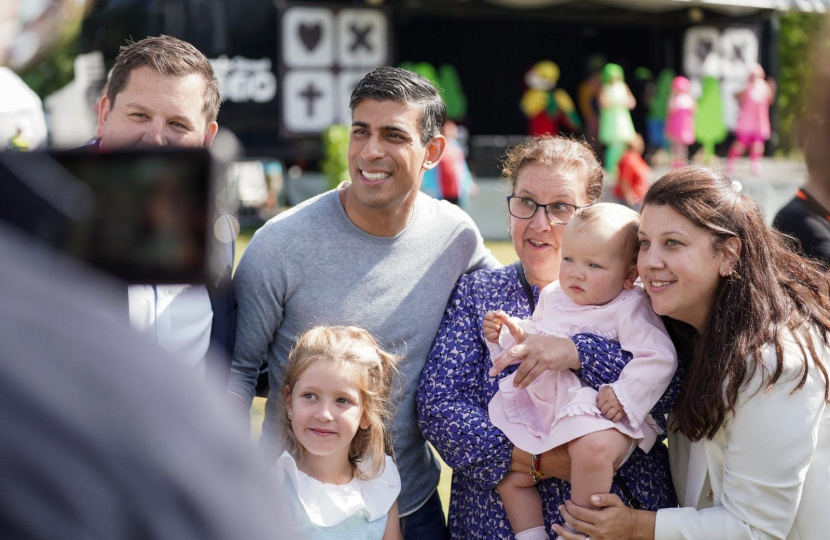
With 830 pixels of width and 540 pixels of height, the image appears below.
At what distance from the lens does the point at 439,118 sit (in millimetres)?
3336

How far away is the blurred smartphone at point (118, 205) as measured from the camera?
0.59 meters

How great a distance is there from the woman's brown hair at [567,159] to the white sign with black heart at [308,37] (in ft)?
42.2

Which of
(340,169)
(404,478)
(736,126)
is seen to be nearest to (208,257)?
(404,478)

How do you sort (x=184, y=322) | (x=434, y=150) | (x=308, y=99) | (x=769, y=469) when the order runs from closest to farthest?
(x=769, y=469) < (x=184, y=322) < (x=434, y=150) < (x=308, y=99)

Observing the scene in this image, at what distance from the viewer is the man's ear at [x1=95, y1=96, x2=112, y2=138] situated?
284cm

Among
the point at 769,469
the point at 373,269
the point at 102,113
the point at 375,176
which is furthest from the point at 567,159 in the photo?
the point at 102,113

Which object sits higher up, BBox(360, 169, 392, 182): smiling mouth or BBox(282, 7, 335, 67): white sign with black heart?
BBox(282, 7, 335, 67): white sign with black heart

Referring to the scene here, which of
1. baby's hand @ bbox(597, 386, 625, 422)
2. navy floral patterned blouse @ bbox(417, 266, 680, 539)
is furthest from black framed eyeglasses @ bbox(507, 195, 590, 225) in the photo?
baby's hand @ bbox(597, 386, 625, 422)

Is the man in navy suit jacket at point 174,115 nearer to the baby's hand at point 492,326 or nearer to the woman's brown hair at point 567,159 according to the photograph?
the baby's hand at point 492,326

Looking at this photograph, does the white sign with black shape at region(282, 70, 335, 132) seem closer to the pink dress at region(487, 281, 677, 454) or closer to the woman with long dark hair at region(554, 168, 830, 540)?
the pink dress at region(487, 281, 677, 454)

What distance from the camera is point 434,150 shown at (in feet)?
11.0

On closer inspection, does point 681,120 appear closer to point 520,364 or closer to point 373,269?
point 373,269

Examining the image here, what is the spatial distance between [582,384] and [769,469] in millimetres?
558

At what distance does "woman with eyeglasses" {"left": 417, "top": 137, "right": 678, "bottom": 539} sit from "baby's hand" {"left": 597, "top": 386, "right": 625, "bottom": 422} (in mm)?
55
